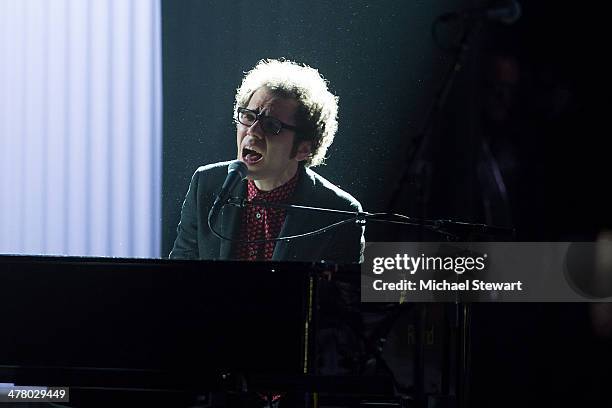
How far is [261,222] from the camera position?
3438 millimetres

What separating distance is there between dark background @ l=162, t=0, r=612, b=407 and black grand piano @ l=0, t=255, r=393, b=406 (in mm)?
531

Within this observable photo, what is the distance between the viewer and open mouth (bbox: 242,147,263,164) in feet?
12.5

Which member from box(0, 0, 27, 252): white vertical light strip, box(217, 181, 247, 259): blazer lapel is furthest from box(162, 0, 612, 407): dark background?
box(0, 0, 27, 252): white vertical light strip

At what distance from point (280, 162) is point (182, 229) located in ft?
1.83

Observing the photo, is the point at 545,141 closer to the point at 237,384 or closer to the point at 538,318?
the point at 538,318

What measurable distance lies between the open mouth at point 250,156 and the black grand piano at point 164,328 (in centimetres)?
143

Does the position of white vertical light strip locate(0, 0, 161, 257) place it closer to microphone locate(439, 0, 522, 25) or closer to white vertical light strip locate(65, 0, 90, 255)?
white vertical light strip locate(65, 0, 90, 255)

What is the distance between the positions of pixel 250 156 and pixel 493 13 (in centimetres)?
168

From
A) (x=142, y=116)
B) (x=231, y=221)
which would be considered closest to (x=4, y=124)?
(x=142, y=116)

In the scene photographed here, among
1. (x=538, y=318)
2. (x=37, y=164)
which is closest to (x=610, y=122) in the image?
(x=538, y=318)

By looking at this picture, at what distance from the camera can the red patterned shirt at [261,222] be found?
336 centimetres

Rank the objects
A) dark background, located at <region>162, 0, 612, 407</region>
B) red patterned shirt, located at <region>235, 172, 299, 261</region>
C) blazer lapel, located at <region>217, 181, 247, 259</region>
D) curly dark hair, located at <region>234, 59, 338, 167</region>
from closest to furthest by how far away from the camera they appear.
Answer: dark background, located at <region>162, 0, 612, 407</region>, red patterned shirt, located at <region>235, 172, 299, 261</region>, blazer lapel, located at <region>217, 181, 247, 259</region>, curly dark hair, located at <region>234, 59, 338, 167</region>

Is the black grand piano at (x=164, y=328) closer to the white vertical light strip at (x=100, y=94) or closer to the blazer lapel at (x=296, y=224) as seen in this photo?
the blazer lapel at (x=296, y=224)

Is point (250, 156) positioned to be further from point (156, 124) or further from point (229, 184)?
point (229, 184)
